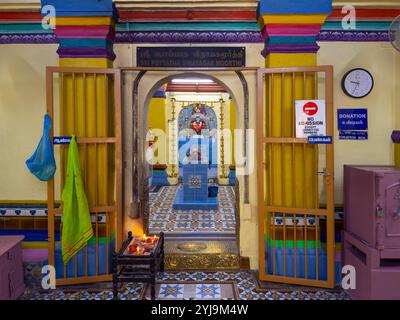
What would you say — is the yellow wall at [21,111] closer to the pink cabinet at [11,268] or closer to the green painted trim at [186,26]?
the pink cabinet at [11,268]

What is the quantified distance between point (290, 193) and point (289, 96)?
1.11 metres

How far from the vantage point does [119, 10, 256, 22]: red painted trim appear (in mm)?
3877

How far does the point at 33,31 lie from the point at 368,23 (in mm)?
4093

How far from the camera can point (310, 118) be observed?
140 inches

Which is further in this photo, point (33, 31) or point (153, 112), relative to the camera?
point (153, 112)

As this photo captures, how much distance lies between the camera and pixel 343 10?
12.7ft

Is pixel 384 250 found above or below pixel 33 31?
below

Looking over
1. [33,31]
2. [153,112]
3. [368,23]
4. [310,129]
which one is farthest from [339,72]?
[153,112]

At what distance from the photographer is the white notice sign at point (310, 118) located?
3.53m

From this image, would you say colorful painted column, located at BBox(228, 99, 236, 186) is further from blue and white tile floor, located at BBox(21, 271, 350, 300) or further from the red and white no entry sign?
the red and white no entry sign

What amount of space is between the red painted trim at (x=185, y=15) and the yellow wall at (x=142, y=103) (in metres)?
0.33
